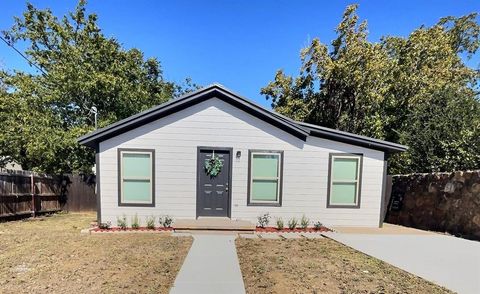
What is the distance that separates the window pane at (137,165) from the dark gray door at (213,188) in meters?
1.60

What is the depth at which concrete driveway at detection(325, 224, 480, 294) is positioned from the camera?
197 inches

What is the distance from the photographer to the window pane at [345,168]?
9586 millimetres

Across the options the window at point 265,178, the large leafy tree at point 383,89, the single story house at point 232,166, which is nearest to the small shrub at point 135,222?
the single story house at point 232,166

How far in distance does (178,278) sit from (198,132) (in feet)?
17.4

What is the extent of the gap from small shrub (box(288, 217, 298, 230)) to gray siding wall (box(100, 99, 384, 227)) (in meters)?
0.17

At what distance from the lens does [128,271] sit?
5074 millimetres

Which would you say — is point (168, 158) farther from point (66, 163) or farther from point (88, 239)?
point (66, 163)

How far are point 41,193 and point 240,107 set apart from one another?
9.11 m

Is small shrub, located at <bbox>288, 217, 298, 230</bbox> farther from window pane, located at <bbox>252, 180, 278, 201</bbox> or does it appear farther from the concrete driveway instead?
the concrete driveway

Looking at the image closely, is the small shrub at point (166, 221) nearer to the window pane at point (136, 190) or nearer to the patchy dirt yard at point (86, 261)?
the window pane at point (136, 190)

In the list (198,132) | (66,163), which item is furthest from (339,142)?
(66,163)

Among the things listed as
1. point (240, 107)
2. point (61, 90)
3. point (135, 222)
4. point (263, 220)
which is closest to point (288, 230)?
point (263, 220)

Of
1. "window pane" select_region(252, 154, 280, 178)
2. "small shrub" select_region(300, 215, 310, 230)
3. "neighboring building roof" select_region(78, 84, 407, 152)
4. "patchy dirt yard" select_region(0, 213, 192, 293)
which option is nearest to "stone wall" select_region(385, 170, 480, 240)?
"neighboring building roof" select_region(78, 84, 407, 152)

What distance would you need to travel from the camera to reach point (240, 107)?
30.8 ft
